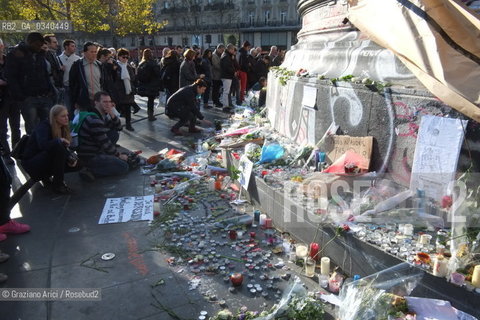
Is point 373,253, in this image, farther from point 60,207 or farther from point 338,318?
point 60,207

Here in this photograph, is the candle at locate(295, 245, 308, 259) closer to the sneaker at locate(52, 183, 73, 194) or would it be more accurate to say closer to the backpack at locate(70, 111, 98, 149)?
the sneaker at locate(52, 183, 73, 194)

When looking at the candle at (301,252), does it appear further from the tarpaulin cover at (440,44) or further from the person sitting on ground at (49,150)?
the person sitting on ground at (49,150)

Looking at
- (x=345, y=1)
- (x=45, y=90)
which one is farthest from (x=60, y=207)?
(x=345, y=1)

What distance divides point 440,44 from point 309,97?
76.5 inches

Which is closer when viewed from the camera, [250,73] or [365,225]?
[365,225]

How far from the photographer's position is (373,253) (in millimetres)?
2822

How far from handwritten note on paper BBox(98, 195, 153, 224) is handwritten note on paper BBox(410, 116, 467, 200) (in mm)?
2856

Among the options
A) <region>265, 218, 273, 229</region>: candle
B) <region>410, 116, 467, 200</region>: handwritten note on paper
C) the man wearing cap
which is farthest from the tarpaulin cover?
the man wearing cap

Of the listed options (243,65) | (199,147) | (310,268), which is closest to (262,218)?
(310,268)

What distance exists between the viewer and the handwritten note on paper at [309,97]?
15.5 ft

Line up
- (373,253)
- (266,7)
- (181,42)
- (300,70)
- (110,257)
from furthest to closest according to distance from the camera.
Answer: (181,42) → (266,7) → (300,70) → (110,257) → (373,253)

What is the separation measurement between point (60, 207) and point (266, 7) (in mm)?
58381

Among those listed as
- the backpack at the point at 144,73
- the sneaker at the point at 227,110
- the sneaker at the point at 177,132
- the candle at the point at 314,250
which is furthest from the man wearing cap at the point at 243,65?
the candle at the point at 314,250

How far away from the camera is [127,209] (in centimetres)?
449
